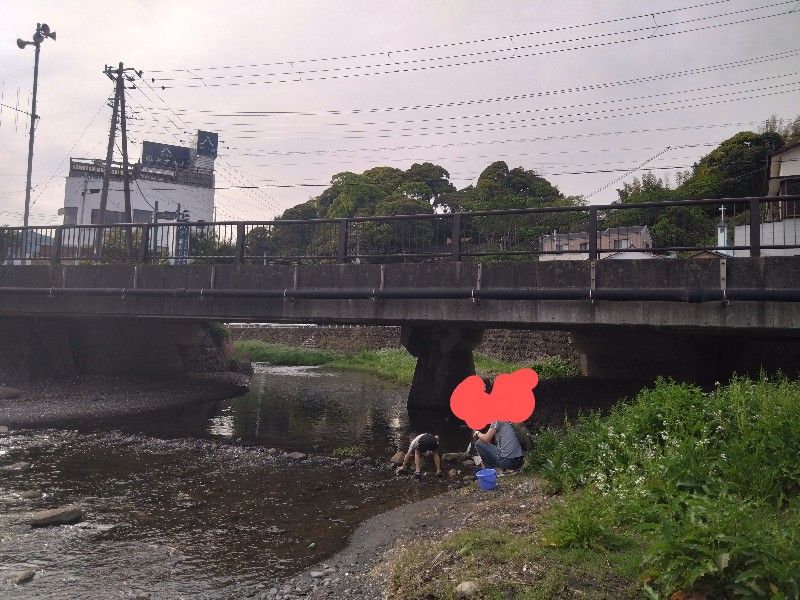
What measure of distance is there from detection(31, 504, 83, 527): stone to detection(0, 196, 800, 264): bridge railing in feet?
27.6

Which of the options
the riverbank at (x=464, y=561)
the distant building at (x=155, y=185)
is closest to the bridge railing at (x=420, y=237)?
the riverbank at (x=464, y=561)

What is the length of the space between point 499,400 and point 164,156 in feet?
217

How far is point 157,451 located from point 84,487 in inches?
140

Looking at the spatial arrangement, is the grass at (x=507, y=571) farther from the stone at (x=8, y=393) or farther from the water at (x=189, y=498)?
the stone at (x=8, y=393)

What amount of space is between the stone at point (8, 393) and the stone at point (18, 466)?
30.4 feet

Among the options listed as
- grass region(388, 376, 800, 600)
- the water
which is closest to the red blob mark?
grass region(388, 376, 800, 600)

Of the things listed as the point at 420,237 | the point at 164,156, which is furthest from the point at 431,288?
the point at 164,156

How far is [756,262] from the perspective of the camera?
39.1ft

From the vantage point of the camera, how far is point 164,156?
6894cm

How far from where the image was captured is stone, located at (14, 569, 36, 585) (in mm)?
7387

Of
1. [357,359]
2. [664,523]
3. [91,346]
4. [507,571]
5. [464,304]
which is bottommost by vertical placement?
[507,571]

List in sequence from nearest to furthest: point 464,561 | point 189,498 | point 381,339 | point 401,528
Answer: point 464,561
point 401,528
point 189,498
point 381,339

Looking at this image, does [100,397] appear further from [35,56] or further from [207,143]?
[207,143]

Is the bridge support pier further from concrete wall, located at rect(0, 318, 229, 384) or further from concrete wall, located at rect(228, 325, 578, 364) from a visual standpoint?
concrete wall, located at rect(0, 318, 229, 384)
